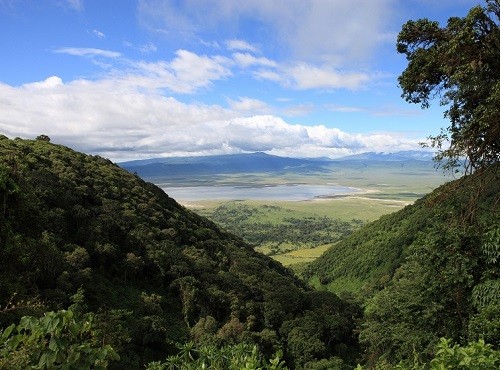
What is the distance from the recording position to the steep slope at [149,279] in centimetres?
3303

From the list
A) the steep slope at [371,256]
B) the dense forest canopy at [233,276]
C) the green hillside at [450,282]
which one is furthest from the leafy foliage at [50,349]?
the steep slope at [371,256]

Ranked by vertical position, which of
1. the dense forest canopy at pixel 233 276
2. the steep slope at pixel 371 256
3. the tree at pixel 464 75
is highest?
the tree at pixel 464 75

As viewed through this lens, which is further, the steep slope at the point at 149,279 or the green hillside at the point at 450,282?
the steep slope at the point at 149,279

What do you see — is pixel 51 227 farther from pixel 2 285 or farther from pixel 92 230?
pixel 2 285

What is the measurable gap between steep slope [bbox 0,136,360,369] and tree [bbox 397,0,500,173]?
2432 centimetres

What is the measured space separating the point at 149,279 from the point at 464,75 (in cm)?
4259

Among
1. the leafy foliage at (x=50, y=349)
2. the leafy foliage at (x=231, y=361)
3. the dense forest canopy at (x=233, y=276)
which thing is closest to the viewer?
the leafy foliage at (x=50, y=349)

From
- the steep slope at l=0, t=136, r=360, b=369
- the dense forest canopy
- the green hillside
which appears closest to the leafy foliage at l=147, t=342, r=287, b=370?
the dense forest canopy

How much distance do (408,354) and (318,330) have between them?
3439cm

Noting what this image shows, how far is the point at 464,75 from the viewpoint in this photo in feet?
35.0

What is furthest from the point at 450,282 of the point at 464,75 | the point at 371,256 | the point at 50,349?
the point at 371,256

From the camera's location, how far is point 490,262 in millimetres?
10672

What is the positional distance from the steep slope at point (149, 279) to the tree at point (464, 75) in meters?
24.3

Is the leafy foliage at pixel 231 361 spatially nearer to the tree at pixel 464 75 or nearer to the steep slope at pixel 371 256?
the tree at pixel 464 75
